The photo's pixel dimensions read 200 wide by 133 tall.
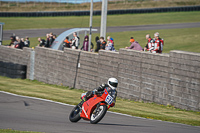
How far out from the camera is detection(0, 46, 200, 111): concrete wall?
13297 millimetres

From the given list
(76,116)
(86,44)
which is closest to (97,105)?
(76,116)

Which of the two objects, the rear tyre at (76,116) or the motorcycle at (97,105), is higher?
the motorcycle at (97,105)

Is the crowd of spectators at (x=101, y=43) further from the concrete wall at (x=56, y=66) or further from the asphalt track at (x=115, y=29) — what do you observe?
the asphalt track at (x=115, y=29)

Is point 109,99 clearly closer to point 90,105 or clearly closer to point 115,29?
point 90,105

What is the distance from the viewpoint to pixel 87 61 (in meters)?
A: 18.6

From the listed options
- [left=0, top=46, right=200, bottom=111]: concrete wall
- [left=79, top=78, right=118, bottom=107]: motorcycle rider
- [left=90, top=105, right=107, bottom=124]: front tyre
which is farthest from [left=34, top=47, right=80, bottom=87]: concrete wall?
[left=90, top=105, right=107, bottom=124]: front tyre

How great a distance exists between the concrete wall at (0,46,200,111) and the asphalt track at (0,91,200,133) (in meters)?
3.26

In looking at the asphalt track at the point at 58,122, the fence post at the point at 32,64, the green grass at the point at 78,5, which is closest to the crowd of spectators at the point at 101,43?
the fence post at the point at 32,64

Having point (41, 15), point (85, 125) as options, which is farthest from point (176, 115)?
point (41, 15)

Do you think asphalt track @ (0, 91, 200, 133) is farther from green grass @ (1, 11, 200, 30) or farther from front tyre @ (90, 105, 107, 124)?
green grass @ (1, 11, 200, 30)

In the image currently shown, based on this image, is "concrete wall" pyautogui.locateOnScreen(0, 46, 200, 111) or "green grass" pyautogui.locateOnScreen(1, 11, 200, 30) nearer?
"concrete wall" pyautogui.locateOnScreen(0, 46, 200, 111)

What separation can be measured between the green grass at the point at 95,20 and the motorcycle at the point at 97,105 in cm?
3368

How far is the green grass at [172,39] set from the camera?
2812 cm

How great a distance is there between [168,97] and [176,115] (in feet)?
6.10
